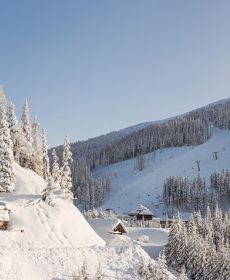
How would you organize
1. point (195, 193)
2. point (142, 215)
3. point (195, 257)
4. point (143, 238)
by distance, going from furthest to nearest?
1. point (195, 193)
2. point (142, 215)
3. point (143, 238)
4. point (195, 257)

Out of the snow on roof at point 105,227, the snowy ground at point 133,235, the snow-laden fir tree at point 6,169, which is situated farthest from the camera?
the snow on roof at point 105,227

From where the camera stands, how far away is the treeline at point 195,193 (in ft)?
539

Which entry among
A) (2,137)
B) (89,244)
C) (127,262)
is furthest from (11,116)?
(127,262)

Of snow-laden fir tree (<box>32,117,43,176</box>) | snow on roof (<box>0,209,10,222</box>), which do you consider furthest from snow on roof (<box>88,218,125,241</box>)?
snow on roof (<box>0,209,10,222</box>)

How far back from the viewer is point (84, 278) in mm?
44469

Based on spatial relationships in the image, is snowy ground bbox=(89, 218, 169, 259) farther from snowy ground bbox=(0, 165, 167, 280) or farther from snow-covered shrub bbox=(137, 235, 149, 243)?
snowy ground bbox=(0, 165, 167, 280)

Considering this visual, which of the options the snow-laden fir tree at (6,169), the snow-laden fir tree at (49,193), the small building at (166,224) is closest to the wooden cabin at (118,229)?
the snow-laden fir tree at (6,169)

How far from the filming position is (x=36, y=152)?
89938mm

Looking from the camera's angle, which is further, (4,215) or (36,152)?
(36,152)

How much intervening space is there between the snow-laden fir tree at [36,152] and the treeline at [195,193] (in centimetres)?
8238

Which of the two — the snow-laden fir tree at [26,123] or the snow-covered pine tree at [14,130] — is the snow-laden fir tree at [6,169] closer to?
the snow-covered pine tree at [14,130]

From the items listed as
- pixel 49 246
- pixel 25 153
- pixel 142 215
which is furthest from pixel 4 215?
pixel 142 215

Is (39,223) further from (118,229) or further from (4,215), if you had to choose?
(118,229)

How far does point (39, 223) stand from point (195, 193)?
113739 mm
